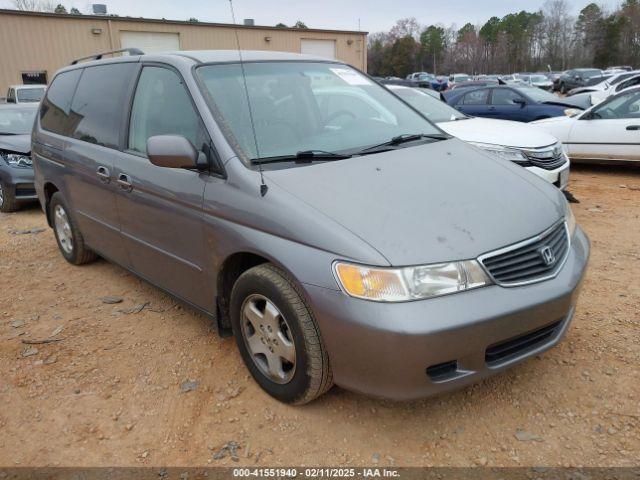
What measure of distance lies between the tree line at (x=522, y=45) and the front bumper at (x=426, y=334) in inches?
2648

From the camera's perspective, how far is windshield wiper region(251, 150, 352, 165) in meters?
2.78

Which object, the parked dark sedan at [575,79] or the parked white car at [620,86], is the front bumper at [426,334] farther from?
the parked dark sedan at [575,79]

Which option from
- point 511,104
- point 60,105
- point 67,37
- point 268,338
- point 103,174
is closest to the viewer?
point 268,338

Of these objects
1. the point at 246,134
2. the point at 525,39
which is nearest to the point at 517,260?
the point at 246,134

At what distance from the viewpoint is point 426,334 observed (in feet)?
6.94

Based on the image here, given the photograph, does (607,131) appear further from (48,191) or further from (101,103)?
(48,191)

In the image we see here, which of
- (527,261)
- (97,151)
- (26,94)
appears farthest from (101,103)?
(26,94)

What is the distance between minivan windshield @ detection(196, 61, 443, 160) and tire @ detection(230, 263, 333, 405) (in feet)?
2.27

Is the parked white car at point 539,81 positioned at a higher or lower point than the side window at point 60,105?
lower

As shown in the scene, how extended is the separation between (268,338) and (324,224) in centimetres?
72

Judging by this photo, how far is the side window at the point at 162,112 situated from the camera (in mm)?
3021

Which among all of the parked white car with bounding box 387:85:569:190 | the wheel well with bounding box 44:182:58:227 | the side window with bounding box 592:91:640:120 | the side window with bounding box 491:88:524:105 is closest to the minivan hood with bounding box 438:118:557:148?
the parked white car with bounding box 387:85:569:190

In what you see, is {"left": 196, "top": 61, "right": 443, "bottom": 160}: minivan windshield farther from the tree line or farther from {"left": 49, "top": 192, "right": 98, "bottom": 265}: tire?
the tree line

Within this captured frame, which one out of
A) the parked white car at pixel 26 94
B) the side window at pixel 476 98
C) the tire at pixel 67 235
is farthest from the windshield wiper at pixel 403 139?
the parked white car at pixel 26 94
